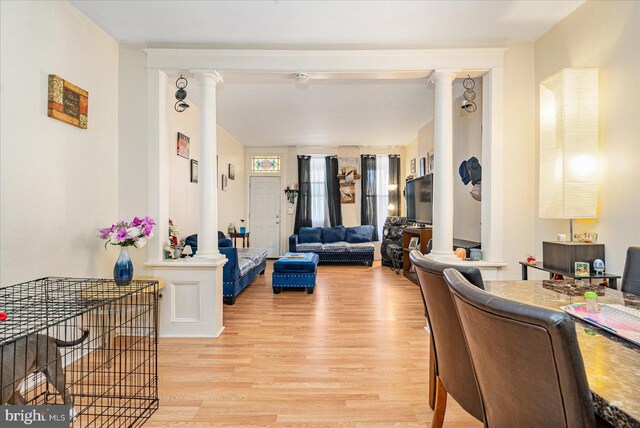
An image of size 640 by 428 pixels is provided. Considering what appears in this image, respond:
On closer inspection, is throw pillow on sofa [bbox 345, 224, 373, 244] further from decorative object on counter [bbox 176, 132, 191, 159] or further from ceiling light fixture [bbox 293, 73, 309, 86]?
ceiling light fixture [bbox 293, 73, 309, 86]

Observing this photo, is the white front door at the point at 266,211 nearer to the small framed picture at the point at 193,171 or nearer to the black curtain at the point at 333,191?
the black curtain at the point at 333,191

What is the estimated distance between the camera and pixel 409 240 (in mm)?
5668

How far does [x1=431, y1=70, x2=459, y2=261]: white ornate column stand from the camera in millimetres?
3039

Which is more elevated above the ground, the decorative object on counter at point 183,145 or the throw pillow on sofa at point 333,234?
the decorative object on counter at point 183,145

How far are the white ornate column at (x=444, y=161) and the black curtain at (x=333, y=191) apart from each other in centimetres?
469

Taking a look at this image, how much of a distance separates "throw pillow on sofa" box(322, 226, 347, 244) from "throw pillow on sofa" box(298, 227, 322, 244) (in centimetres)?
11

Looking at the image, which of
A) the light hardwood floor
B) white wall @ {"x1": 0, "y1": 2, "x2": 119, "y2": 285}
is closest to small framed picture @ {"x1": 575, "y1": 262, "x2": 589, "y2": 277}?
the light hardwood floor

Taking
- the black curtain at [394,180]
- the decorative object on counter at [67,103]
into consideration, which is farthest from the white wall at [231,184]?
the black curtain at [394,180]

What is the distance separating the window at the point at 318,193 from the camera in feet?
25.7

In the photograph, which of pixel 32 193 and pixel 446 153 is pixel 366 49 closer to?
pixel 446 153

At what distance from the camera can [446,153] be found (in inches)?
120

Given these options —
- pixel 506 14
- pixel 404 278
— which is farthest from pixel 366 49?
pixel 404 278

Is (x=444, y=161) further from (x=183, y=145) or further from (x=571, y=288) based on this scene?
(x=183, y=145)

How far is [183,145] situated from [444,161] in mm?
3431
